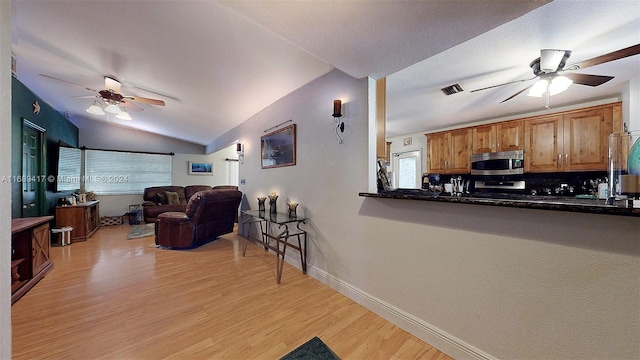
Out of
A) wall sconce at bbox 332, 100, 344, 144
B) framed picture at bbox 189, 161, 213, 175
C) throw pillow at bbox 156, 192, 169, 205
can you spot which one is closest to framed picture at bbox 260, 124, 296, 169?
wall sconce at bbox 332, 100, 344, 144

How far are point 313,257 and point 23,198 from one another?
4.33 metres

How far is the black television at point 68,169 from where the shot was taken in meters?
4.20

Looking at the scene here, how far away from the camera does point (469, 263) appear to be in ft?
4.54

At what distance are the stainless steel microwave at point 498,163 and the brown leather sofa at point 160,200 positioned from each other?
22.7 feet

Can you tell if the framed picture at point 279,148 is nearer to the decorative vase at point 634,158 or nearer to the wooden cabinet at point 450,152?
the decorative vase at point 634,158

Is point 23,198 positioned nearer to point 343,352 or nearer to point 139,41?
point 139,41

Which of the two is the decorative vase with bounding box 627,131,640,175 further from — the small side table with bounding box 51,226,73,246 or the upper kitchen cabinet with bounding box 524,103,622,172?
the small side table with bounding box 51,226,73,246

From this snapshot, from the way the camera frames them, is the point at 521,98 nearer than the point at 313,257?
No

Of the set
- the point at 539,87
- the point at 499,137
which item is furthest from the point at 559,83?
the point at 499,137

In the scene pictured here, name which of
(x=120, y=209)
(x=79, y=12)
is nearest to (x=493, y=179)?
(x=79, y=12)

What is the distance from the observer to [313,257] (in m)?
2.60

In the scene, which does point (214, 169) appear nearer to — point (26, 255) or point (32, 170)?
point (32, 170)

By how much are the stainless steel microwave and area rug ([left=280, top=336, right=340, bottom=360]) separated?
3809 millimetres

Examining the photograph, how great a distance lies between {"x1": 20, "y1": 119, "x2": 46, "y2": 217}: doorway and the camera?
315 cm
